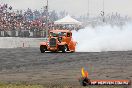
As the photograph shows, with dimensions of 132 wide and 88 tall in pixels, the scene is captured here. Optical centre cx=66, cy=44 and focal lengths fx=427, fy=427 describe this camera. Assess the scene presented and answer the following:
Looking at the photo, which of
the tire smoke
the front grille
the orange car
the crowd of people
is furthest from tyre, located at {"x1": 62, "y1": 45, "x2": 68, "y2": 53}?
the crowd of people

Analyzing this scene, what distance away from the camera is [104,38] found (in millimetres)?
40531

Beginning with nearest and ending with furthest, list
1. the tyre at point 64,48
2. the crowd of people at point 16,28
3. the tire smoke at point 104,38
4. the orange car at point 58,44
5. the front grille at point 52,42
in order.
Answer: the tyre at point 64,48, the orange car at point 58,44, the front grille at point 52,42, the tire smoke at point 104,38, the crowd of people at point 16,28

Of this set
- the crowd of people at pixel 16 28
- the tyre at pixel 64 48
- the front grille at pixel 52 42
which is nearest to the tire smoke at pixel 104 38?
the tyre at pixel 64 48

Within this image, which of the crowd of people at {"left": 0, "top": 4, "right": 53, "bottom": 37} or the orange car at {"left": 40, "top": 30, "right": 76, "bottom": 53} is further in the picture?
the crowd of people at {"left": 0, "top": 4, "right": 53, "bottom": 37}

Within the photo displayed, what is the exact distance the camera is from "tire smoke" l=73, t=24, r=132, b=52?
128 feet

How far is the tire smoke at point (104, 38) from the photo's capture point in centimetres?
3912

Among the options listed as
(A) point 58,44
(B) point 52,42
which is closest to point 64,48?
(A) point 58,44

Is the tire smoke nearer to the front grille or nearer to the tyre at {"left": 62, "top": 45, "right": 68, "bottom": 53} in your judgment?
the tyre at {"left": 62, "top": 45, "right": 68, "bottom": 53}

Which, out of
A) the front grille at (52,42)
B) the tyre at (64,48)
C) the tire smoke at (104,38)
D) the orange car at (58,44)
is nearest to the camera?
the tyre at (64,48)

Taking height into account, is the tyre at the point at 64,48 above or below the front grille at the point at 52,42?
below

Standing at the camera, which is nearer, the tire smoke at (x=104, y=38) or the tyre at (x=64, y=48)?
the tyre at (x=64, y=48)

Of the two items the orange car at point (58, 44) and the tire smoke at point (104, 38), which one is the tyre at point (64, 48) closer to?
the orange car at point (58, 44)

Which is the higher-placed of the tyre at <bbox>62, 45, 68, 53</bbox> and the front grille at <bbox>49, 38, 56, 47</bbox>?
the front grille at <bbox>49, 38, 56, 47</bbox>

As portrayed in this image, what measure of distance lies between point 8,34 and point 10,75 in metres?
38.1
